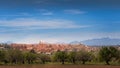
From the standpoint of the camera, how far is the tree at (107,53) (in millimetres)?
89562

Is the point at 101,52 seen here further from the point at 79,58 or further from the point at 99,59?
the point at 79,58

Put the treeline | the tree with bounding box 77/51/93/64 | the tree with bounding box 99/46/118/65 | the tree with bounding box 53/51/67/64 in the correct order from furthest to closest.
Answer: the tree with bounding box 77/51/93/64, the tree with bounding box 53/51/67/64, the tree with bounding box 99/46/118/65, the treeline

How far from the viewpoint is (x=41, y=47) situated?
573ft

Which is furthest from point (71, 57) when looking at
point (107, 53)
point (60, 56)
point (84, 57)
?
point (107, 53)

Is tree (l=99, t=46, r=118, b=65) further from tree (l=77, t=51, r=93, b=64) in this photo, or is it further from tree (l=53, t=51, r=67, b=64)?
tree (l=53, t=51, r=67, b=64)

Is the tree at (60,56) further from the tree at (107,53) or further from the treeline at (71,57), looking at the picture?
the tree at (107,53)

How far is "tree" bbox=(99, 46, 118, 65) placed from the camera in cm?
8956

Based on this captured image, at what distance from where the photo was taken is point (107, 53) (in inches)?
3568

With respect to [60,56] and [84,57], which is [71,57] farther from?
[84,57]

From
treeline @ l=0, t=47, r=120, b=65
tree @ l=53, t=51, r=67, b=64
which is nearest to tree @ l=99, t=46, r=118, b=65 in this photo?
treeline @ l=0, t=47, r=120, b=65

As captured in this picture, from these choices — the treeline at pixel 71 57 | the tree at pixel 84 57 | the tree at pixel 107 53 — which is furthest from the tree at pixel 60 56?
the tree at pixel 107 53

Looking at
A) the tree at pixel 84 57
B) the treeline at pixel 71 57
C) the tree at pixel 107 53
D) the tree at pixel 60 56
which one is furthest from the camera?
the tree at pixel 84 57

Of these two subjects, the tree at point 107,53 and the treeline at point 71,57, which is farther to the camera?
the tree at point 107,53

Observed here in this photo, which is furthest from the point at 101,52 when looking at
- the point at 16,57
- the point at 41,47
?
the point at 41,47
